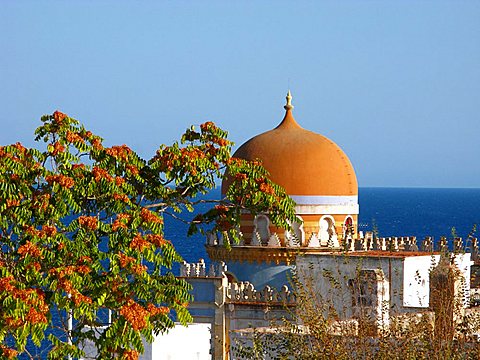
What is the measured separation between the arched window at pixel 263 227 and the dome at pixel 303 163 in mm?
1127

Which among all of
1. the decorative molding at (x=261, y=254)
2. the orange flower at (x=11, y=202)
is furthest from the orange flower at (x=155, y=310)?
the decorative molding at (x=261, y=254)

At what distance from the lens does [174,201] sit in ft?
88.7

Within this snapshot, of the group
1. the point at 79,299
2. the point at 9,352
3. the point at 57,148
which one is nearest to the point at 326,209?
the point at 57,148

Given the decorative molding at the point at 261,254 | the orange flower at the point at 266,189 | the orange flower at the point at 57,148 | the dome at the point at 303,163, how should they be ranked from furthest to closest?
the dome at the point at 303,163 < the decorative molding at the point at 261,254 < the orange flower at the point at 266,189 < the orange flower at the point at 57,148

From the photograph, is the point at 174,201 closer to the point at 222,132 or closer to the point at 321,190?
the point at 222,132

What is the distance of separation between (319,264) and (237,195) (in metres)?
8.39

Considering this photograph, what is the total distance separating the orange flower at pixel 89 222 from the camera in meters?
23.8

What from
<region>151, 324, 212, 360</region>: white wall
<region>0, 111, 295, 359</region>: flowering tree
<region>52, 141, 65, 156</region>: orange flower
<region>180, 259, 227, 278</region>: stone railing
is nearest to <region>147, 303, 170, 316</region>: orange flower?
<region>0, 111, 295, 359</region>: flowering tree

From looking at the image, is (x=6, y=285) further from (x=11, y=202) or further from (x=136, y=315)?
(x=11, y=202)

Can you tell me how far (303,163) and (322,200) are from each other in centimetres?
130

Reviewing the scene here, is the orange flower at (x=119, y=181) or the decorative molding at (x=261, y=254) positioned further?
the decorative molding at (x=261, y=254)

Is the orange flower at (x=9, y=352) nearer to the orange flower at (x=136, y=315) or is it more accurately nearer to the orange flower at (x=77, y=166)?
the orange flower at (x=136, y=315)

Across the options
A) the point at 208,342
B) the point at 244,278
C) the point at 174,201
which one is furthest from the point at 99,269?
the point at 244,278

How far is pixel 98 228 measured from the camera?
78.7ft
